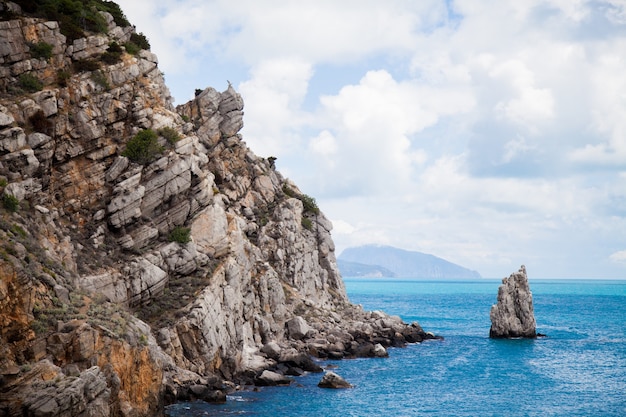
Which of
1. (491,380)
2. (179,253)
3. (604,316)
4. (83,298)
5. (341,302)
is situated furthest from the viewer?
(604,316)

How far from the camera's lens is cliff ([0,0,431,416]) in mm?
44656

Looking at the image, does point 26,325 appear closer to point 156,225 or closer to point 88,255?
point 88,255

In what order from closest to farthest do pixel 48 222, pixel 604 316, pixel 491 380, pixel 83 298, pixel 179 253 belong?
pixel 83 298
pixel 48 222
pixel 179 253
pixel 491 380
pixel 604 316

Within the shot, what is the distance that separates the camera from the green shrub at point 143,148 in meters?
69.5

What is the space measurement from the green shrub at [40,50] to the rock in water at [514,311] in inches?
2889

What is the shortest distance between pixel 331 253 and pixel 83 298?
67.9m

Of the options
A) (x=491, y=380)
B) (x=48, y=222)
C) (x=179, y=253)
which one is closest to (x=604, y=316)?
(x=491, y=380)

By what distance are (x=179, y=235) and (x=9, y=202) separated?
19.1 m

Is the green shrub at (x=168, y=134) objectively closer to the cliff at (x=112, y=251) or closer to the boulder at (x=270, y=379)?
the cliff at (x=112, y=251)

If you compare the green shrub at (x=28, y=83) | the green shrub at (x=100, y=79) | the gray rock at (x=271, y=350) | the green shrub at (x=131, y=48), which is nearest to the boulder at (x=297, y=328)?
the gray rock at (x=271, y=350)

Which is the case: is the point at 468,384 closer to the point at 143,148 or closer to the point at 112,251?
the point at 112,251

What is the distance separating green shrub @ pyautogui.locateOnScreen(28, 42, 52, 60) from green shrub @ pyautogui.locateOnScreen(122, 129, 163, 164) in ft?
39.2

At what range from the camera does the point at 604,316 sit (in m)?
166

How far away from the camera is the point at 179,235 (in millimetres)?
69625
